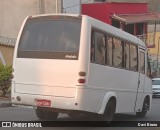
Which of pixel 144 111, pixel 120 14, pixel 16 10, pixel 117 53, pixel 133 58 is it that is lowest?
pixel 144 111

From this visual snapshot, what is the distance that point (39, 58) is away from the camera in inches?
484

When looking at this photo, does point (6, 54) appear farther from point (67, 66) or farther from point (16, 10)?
point (67, 66)

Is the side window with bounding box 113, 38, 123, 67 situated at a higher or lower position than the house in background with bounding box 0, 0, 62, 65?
lower

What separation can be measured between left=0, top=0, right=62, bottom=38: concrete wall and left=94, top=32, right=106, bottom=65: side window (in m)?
21.7

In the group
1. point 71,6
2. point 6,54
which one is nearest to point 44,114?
point 6,54

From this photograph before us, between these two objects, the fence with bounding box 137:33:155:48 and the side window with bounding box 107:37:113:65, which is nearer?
the side window with bounding box 107:37:113:65

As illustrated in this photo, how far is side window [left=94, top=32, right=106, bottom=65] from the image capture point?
12.4m

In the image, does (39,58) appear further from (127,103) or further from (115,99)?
(127,103)

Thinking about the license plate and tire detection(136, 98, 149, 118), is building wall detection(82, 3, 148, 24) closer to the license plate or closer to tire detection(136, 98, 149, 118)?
tire detection(136, 98, 149, 118)

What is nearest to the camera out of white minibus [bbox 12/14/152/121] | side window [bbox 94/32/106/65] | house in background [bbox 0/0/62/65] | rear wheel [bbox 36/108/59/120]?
white minibus [bbox 12/14/152/121]

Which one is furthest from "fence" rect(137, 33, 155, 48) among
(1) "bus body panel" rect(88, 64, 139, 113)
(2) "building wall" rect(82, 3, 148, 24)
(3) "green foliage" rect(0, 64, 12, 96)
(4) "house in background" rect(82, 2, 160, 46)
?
(1) "bus body panel" rect(88, 64, 139, 113)

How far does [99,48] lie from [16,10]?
2293 cm

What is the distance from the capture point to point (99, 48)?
12.6m

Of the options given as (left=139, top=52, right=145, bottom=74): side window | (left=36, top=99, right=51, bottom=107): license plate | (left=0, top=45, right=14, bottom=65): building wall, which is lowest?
(left=36, top=99, right=51, bottom=107): license plate
